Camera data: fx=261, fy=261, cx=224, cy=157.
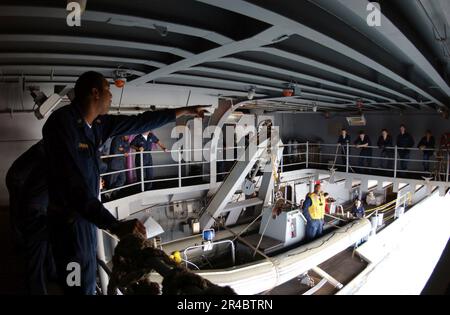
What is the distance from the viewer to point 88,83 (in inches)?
48.1

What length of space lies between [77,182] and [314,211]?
6532 millimetres

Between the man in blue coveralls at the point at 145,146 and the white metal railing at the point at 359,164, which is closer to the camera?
the man in blue coveralls at the point at 145,146

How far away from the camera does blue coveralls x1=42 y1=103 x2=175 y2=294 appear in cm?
100

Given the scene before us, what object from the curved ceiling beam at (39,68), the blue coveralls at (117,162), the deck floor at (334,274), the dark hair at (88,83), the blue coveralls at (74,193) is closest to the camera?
the blue coveralls at (74,193)

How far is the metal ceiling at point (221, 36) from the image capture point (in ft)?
6.30

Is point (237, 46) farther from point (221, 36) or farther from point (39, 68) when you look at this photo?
point (39, 68)

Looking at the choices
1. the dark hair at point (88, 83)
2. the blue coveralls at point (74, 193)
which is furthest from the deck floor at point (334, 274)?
the dark hair at point (88, 83)

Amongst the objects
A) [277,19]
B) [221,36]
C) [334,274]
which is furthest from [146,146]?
[334,274]

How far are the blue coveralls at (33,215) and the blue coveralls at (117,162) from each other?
3562 mm

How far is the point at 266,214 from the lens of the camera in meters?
7.02

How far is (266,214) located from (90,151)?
20.5 feet

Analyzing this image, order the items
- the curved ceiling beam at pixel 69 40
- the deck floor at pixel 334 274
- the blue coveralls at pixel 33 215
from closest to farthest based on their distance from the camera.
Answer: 1. the blue coveralls at pixel 33 215
2. the curved ceiling beam at pixel 69 40
3. the deck floor at pixel 334 274

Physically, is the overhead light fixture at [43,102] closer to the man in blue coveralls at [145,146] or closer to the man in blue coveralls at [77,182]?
the man in blue coveralls at [145,146]

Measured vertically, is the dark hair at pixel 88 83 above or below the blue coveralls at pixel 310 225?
above
